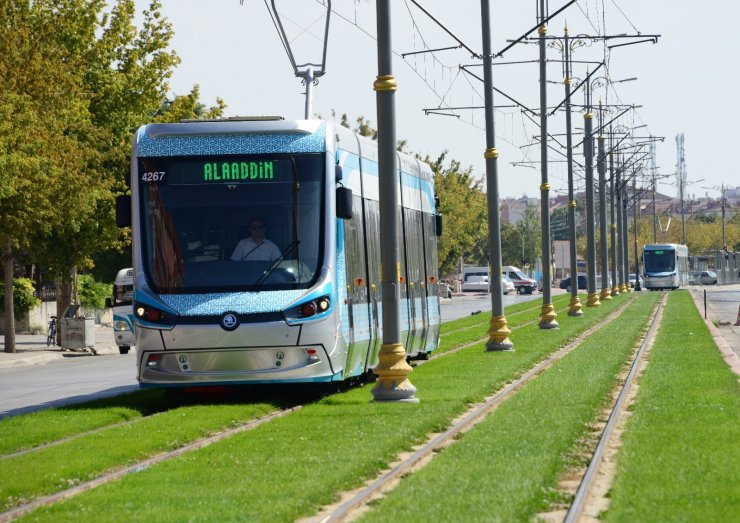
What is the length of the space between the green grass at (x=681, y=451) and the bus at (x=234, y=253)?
3.94 meters

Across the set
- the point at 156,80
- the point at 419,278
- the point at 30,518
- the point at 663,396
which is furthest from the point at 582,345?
the point at 30,518

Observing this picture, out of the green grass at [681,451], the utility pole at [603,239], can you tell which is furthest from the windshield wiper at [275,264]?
the utility pole at [603,239]

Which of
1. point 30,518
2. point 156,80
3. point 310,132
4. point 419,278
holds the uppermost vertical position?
point 156,80

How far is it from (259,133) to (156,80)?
2531 centimetres

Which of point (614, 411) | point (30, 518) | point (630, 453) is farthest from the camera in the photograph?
point (614, 411)

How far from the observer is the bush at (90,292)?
5834 centimetres

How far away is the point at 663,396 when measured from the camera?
1770 cm

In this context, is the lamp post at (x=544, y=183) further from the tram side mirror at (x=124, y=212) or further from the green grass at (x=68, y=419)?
the tram side mirror at (x=124, y=212)

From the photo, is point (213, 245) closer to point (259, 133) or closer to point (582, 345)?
point (259, 133)

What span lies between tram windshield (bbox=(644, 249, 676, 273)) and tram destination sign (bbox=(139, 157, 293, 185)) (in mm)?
90256

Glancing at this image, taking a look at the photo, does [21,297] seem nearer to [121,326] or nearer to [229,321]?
[121,326]

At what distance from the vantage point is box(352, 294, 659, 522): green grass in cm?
935

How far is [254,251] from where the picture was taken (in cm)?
1805

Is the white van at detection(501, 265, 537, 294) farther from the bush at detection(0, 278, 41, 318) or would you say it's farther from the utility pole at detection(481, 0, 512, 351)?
the utility pole at detection(481, 0, 512, 351)
